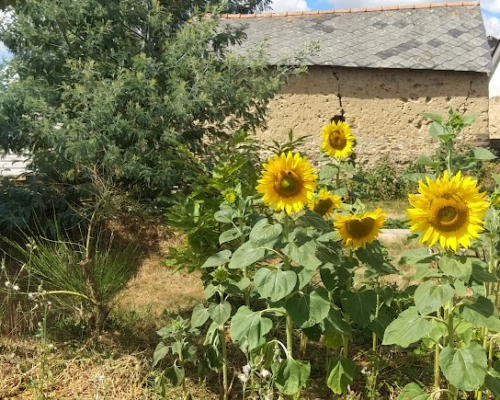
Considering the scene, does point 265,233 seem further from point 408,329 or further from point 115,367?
point 115,367

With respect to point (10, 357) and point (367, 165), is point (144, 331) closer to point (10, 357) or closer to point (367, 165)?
point (10, 357)

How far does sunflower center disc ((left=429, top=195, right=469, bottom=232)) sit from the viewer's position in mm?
2162

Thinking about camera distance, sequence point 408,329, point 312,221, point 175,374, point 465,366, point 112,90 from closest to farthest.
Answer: point 465,366
point 408,329
point 312,221
point 175,374
point 112,90

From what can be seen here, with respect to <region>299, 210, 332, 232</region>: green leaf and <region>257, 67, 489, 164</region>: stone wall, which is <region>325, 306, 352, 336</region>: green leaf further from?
<region>257, 67, 489, 164</region>: stone wall

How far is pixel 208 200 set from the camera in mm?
3498

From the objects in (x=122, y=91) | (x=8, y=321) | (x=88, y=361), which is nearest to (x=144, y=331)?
(x=88, y=361)

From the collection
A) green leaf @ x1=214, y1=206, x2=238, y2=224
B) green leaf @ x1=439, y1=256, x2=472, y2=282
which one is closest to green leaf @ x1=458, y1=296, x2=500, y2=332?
green leaf @ x1=439, y1=256, x2=472, y2=282

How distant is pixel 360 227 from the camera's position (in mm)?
2664

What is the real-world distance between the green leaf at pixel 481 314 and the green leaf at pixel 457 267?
13cm

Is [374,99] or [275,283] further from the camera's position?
[374,99]

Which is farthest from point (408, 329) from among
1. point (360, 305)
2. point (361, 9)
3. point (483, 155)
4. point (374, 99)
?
point (361, 9)

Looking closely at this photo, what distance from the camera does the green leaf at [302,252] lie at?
235cm

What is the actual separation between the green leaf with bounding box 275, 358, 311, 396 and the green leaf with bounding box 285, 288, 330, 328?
20cm

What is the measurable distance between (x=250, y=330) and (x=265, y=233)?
43cm
